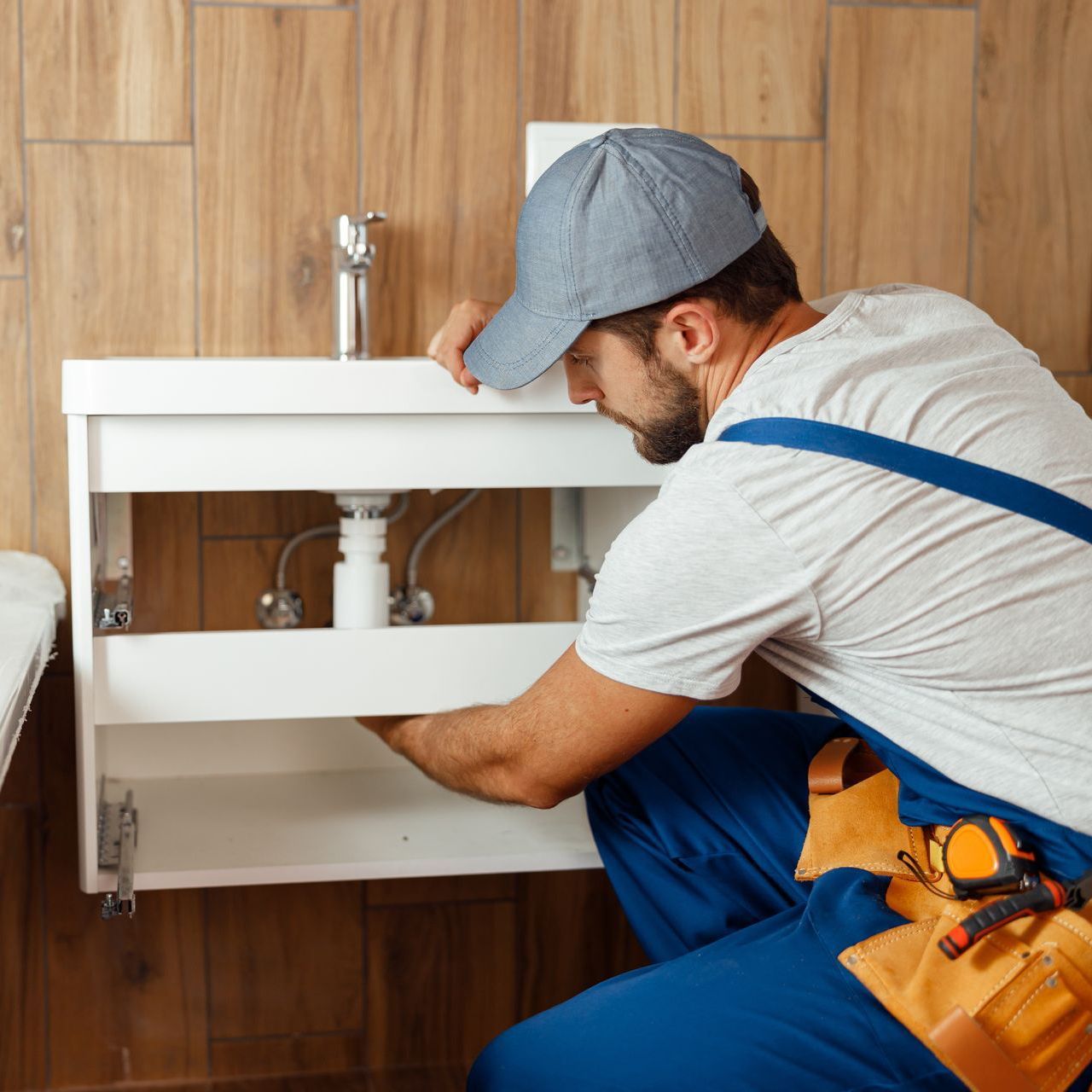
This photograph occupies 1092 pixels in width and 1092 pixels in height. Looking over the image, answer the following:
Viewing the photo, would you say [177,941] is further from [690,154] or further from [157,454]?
[690,154]

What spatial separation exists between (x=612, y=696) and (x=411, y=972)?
33.7 inches

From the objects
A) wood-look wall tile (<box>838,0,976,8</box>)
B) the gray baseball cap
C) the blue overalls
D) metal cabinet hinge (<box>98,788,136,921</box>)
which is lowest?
metal cabinet hinge (<box>98,788,136,921</box>)

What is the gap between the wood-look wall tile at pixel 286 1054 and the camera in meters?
1.68

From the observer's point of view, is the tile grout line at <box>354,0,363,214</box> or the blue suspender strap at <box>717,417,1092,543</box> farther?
the tile grout line at <box>354,0,363,214</box>

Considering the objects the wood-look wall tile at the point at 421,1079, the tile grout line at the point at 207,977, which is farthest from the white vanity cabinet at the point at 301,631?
the wood-look wall tile at the point at 421,1079

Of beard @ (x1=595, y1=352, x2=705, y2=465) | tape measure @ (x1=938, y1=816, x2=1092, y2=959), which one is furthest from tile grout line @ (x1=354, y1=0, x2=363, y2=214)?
tape measure @ (x1=938, y1=816, x2=1092, y2=959)

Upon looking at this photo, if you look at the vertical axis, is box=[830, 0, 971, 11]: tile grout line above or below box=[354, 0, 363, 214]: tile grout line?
above

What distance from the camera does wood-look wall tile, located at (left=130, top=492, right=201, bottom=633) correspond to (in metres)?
1.61

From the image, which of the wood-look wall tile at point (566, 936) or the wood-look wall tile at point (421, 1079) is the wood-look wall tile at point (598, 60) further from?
the wood-look wall tile at point (421, 1079)

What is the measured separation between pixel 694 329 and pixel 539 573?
0.66m

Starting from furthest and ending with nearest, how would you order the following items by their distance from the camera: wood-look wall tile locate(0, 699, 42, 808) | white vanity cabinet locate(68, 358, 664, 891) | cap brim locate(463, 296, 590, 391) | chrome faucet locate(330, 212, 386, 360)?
wood-look wall tile locate(0, 699, 42, 808) < chrome faucet locate(330, 212, 386, 360) < white vanity cabinet locate(68, 358, 664, 891) < cap brim locate(463, 296, 590, 391)

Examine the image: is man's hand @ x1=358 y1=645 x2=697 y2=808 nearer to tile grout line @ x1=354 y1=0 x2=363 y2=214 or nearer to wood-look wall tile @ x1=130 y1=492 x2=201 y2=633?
wood-look wall tile @ x1=130 y1=492 x2=201 y2=633

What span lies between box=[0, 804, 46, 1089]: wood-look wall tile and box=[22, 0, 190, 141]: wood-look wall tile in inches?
29.8

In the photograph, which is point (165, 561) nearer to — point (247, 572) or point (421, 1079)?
point (247, 572)
